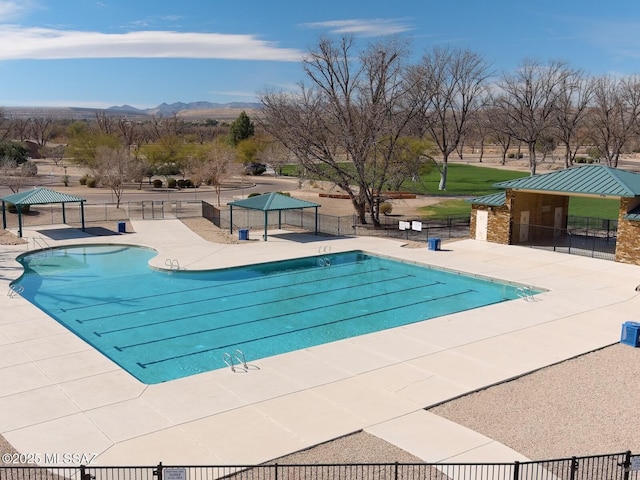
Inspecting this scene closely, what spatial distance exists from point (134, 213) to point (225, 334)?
2671 cm

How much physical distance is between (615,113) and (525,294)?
219ft

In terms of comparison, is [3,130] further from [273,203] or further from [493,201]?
[493,201]

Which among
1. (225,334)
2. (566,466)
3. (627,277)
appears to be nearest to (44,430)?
(225,334)

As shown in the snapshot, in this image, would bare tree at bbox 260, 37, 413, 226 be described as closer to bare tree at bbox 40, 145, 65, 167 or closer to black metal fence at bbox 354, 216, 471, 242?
black metal fence at bbox 354, 216, 471, 242

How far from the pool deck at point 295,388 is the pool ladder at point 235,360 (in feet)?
0.86

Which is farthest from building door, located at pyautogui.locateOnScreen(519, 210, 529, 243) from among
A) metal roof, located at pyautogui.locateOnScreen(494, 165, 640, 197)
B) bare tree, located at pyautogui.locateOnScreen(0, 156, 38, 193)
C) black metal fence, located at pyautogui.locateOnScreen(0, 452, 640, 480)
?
bare tree, located at pyautogui.locateOnScreen(0, 156, 38, 193)

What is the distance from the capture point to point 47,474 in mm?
10797

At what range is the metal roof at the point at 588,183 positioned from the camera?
2992cm

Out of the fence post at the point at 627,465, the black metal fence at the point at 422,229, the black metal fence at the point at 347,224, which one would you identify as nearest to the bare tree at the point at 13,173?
the black metal fence at the point at 347,224

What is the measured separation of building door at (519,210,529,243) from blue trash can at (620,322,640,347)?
55.0 ft

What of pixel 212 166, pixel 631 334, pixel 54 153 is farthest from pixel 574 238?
pixel 54 153

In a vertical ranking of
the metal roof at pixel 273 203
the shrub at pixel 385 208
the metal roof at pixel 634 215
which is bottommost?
Answer: the shrub at pixel 385 208

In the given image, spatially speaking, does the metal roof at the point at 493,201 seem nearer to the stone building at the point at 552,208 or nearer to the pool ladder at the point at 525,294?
the stone building at the point at 552,208

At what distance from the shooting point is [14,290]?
2369 cm
